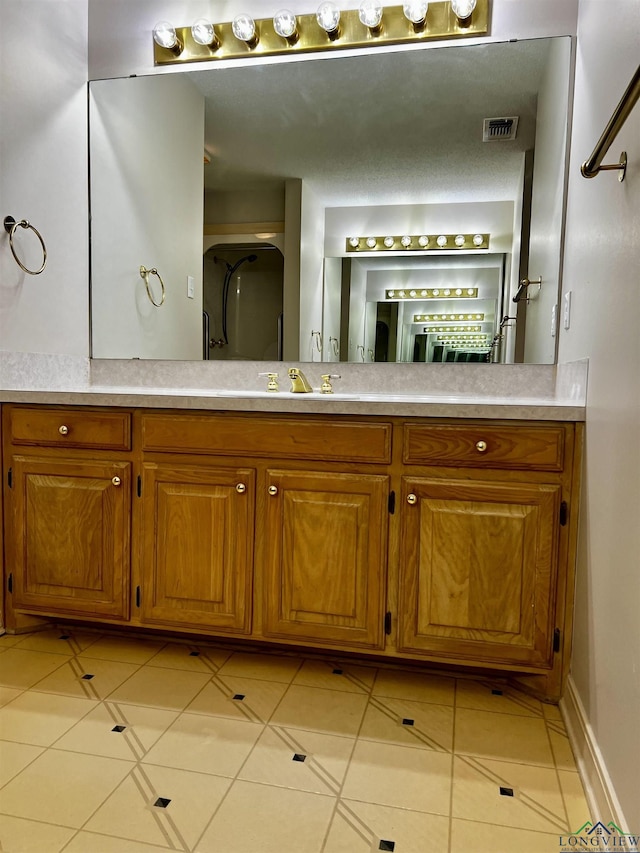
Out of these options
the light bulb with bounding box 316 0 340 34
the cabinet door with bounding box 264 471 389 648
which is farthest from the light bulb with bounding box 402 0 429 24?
the cabinet door with bounding box 264 471 389 648

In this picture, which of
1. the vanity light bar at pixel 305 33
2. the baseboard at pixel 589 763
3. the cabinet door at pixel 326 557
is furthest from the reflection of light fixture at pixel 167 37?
the baseboard at pixel 589 763

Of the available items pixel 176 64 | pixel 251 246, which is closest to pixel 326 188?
pixel 251 246

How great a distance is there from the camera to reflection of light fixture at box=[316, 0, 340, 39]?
2.04m

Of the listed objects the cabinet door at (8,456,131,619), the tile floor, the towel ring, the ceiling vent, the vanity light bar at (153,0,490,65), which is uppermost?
the vanity light bar at (153,0,490,65)

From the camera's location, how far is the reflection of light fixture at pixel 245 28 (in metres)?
A: 2.10

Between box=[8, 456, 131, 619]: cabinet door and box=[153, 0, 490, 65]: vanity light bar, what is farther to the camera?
box=[153, 0, 490, 65]: vanity light bar

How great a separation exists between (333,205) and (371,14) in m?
0.64

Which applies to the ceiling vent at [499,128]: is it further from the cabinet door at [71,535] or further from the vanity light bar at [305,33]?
the cabinet door at [71,535]

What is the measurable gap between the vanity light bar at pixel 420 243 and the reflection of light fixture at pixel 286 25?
75 cm

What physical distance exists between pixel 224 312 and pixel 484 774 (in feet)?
5.52

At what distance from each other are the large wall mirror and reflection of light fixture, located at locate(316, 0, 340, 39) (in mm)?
93

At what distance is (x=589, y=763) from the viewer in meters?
1.23

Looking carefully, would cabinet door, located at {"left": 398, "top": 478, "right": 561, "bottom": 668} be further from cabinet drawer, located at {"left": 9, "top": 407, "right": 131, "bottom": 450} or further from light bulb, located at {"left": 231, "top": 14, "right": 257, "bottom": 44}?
light bulb, located at {"left": 231, "top": 14, "right": 257, "bottom": 44}

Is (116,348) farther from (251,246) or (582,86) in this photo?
(582,86)
